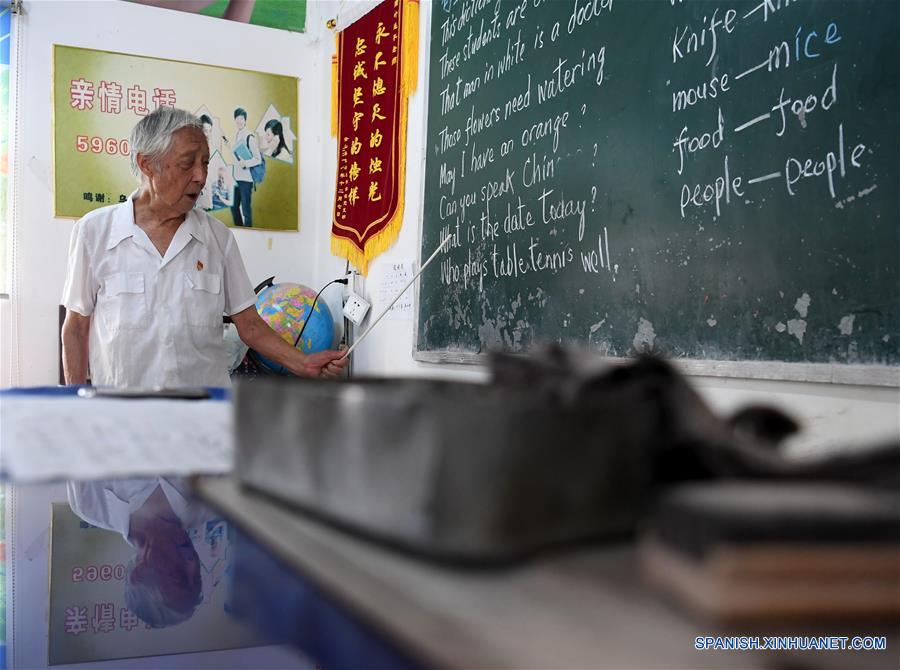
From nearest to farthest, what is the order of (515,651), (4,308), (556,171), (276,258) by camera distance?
(515,651), (556,171), (4,308), (276,258)

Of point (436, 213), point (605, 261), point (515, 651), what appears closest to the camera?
point (515, 651)

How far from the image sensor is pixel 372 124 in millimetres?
3297

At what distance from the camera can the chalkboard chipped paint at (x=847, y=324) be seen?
1.33 m

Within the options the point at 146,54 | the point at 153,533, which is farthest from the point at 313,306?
the point at 153,533

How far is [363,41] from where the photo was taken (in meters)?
3.40

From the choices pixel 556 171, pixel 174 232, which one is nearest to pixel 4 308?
pixel 174 232

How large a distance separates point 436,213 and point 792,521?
2.55 metres

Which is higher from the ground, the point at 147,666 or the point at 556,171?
the point at 556,171

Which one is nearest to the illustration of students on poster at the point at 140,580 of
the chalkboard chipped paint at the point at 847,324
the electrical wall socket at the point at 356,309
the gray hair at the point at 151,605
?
the gray hair at the point at 151,605

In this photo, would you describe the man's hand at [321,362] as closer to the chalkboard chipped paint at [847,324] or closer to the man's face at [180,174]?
the man's face at [180,174]

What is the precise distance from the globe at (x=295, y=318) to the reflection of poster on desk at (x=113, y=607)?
2.66m

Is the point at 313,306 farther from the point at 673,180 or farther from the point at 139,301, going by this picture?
the point at 673,180

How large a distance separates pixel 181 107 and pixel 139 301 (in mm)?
1719

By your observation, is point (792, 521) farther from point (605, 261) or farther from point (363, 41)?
point (363, 41)
